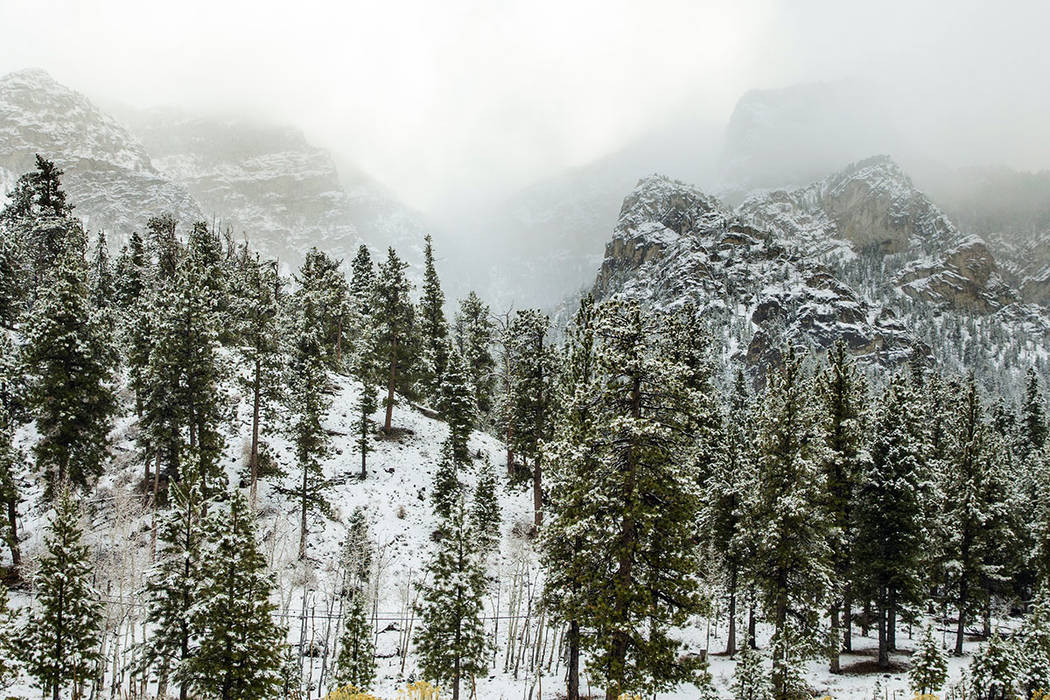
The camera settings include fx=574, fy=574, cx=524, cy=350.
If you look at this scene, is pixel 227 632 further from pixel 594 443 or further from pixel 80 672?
pixel 594 443

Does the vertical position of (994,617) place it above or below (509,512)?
below

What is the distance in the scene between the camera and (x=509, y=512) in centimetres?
4459

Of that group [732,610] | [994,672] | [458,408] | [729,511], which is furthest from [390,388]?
[994,672]

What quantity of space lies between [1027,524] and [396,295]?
5020cm

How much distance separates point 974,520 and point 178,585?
132 ft

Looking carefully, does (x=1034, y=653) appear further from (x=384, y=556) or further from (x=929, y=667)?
(x=384, y=556)

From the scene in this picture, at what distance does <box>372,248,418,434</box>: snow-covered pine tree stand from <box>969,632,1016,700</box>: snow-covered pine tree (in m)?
39.5

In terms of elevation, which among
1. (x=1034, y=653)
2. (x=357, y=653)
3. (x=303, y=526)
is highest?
(x=303, y=526)

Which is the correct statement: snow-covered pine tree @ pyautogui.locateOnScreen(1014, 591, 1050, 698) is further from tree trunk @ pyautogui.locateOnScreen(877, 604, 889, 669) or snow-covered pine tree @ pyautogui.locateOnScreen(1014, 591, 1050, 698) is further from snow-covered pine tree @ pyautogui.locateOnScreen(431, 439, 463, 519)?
snow-covered pine tree @ pyautogui.locateOnScreen(431, 439, 463, 519)

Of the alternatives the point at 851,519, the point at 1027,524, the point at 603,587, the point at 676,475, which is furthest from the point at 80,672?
the point at 1027,524

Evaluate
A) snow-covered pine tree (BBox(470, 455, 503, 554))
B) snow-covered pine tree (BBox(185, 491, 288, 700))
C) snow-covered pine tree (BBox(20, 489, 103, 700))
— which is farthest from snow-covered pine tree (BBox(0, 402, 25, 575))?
snow-covered pine tree (BBox(470, 455, 503, 554))

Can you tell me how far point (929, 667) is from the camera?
832 inches

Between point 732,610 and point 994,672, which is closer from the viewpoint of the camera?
point 994,672

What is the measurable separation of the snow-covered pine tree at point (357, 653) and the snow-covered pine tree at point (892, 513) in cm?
2430
